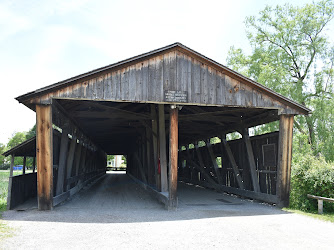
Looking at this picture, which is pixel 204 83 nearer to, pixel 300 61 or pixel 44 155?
pixel 44 155

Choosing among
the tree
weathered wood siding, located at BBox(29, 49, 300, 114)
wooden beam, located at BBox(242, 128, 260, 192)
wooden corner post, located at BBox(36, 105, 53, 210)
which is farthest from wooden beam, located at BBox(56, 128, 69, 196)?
the tree

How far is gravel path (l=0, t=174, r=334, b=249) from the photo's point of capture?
18.3ft

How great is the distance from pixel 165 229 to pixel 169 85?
418 cm

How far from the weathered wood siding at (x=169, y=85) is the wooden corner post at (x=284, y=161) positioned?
436 mm

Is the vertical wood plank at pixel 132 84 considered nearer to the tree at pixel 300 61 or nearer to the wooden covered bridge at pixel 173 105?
the wooden covered bridge at pixel 173 105

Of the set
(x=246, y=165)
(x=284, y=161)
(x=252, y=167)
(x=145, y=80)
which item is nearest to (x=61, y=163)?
(x=145, y=80)

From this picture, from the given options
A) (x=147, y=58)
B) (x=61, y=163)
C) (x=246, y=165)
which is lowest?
(x=246, y=165)

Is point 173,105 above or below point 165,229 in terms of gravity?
above

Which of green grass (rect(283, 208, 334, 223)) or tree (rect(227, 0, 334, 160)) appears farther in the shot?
tree (rect(227, 0, 334, 160))

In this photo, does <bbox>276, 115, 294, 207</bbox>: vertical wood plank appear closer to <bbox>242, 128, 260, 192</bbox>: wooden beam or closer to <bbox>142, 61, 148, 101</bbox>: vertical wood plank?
<bbox>242, 128, 260, 192</bbox>: wooden beam

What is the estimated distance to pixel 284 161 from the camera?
10.2m

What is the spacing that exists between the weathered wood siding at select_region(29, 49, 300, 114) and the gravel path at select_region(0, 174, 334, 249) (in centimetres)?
299

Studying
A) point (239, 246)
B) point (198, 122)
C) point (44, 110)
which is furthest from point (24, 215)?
point (198, 122)

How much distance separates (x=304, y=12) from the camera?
2384 centimetres
